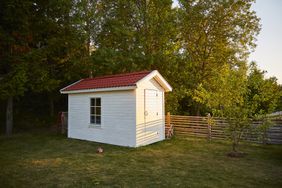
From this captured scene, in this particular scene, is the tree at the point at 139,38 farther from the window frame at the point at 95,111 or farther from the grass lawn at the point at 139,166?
the grass lawn at the point at 139,166

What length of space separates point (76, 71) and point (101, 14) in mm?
5161

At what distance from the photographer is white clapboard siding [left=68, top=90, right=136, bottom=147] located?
10.0 meters

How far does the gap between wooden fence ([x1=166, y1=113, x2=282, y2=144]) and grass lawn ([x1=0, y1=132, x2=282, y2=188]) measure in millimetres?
817

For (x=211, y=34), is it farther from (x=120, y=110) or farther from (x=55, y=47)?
(x=55, y=47)

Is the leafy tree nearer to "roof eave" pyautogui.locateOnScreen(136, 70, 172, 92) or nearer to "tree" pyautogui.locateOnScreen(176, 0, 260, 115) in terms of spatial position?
"roof eave" pyautogui.locateOnScreen(136, 70, 172, 92)

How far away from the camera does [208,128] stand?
40.5ft

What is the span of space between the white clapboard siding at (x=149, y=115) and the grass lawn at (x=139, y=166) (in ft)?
2.09

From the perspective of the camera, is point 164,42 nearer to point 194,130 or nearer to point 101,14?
point 101,14

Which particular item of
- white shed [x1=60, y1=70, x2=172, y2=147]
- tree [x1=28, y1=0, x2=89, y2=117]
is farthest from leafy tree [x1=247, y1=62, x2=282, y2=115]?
tree [x1=28, y1=0, x2=89, y2=117]

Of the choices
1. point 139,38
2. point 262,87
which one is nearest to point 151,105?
point 262,87

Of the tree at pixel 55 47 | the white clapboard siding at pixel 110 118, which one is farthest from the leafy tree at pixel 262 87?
the tree at pixel 55 47

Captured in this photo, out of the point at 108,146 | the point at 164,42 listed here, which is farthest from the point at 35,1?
the point at 108,146

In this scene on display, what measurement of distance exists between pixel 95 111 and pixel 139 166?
202 inches

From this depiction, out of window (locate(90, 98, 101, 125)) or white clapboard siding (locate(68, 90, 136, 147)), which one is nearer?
white clapboard siding (locate(68, 90, 136, 147))
